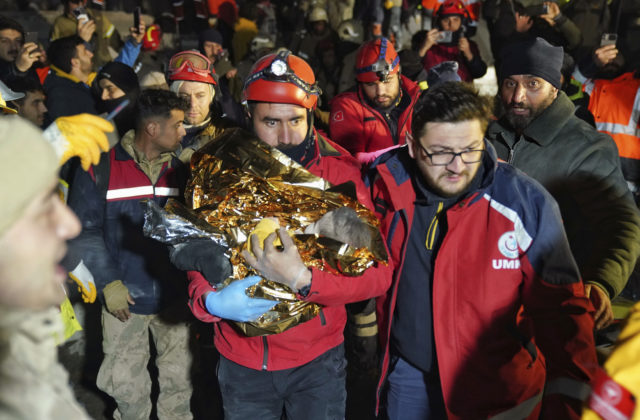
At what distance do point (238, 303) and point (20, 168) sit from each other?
1.17 m

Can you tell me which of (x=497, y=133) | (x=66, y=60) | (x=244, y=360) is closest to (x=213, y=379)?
(x=244, y=360)

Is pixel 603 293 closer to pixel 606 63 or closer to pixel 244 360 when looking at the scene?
pixel 244 360

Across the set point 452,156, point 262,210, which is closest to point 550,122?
point 452,156

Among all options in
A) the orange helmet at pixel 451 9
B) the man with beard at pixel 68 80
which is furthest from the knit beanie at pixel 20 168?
the orange helmet at pixel 451 9

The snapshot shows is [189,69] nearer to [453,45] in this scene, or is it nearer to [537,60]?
[537,60]

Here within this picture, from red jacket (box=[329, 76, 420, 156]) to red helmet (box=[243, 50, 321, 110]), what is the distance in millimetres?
2249

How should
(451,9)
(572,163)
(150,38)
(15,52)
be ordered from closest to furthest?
(572,163), (15,52), (451,9), (150,38)

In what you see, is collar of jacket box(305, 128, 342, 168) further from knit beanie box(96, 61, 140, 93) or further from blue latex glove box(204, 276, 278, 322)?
knit beanie box(96, 61, 140, 93)

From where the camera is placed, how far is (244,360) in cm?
251

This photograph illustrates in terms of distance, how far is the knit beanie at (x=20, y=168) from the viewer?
1.05m

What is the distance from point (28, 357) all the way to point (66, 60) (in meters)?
5.83

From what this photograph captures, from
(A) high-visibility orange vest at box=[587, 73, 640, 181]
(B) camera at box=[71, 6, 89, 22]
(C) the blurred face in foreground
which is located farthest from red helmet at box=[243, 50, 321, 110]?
(B) camera at box=[71, 6, 89, 22]

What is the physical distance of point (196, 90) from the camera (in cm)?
473

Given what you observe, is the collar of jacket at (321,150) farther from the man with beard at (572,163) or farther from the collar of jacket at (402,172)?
the man with beard at (572,163)
